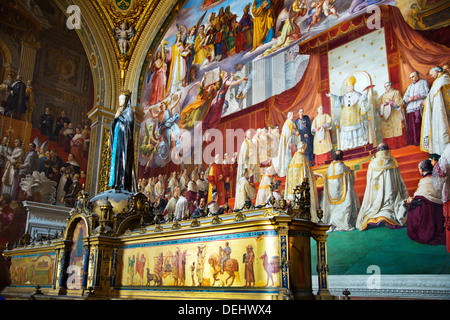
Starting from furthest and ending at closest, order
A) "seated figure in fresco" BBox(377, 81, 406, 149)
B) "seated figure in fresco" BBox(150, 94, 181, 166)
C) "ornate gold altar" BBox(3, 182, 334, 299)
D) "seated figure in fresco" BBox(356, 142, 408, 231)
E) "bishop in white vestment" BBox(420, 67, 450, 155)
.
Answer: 1. "seated figure in fresco" BBox(150, 94, 181, 166)
2. "seated figure in fresco" BBox(377, 81, 406, 149)
3. "seated figure in fresco" BBox(356, 142, 408, 231)
4. "bishop in white vestment" BBox(420, 67, 450, 155)
5. "ornate gold altar" BBox(3, 182, 334, 299)

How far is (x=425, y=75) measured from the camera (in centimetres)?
815

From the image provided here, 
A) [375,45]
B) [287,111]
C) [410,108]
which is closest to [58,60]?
[287,111]

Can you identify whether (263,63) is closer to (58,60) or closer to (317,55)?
(317,55)

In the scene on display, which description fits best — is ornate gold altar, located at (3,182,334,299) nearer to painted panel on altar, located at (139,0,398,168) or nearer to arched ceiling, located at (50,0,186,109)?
painted panel on altar, located at (139,0,398,168)

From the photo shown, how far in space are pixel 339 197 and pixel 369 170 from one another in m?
0.86

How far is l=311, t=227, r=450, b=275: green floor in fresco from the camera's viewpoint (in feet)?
23.6

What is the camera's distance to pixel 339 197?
8.75m

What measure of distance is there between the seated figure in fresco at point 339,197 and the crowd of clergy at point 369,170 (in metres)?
0.02

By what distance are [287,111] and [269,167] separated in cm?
150

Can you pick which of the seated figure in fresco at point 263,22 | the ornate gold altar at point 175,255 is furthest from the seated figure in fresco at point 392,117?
the seated figure in fresco at point 263,22

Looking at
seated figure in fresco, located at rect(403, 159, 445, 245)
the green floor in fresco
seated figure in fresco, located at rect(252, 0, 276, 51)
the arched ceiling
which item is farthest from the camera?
the arched ceiling

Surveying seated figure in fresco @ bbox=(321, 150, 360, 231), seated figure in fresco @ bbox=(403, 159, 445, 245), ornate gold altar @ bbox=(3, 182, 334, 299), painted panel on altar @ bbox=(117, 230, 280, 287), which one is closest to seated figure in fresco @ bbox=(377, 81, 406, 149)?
seated figure in fresco @ bbox=(403, 159, 445, 245)

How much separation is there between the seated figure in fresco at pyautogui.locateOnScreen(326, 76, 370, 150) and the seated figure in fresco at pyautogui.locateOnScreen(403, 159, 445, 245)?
1444 millimetres

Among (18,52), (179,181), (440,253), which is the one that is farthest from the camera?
(18,52)
